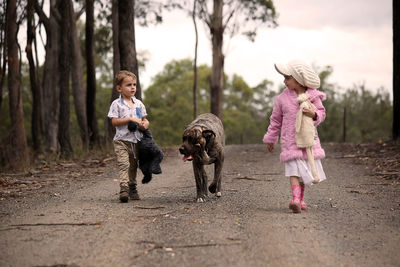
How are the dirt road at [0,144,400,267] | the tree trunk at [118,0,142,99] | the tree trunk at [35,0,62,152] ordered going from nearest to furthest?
the dirt road at [0,144,400,267], the tree trunk at [118,0,142,99], the tree trunk at [35,0,62,152]

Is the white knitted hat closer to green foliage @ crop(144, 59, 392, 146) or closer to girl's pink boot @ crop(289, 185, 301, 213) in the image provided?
girl's pink boot @ crop(289, 185, 301, 213)

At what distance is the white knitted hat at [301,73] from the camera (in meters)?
7.22

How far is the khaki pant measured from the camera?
812 centimetres

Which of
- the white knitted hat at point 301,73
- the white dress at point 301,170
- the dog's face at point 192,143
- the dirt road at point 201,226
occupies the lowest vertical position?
the dirt road at point 201,226

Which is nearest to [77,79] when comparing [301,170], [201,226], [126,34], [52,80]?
[52,80]

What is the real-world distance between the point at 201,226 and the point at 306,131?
6.34 feet

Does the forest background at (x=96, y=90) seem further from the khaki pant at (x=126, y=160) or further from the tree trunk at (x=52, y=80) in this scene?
the khaki pant at (x=126, y=160)

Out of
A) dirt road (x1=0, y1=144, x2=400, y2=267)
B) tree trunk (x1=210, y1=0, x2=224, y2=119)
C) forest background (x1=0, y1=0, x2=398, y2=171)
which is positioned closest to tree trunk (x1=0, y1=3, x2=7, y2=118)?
forest background (x1=0, y1=0, x2=398, y2=171)

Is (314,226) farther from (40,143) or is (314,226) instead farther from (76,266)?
(40,143)

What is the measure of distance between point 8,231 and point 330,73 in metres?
55.2

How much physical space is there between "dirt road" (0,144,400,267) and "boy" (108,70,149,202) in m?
0.39

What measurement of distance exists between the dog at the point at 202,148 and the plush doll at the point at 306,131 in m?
1.29

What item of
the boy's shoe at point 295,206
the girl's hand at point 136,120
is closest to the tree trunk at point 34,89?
the girl's hand at point 136,120

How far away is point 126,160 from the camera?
26.7 ft
